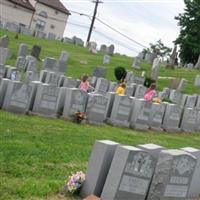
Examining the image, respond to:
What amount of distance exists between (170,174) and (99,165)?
1032mm

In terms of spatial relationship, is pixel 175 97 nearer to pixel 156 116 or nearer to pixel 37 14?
pixel 156 116

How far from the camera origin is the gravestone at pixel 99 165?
8500 mm

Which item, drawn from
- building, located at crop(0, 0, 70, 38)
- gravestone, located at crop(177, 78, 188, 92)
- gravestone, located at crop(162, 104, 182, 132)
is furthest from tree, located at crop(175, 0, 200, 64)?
gravestone, located at crop(162, 104, 182, 132)

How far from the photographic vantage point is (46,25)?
260ft

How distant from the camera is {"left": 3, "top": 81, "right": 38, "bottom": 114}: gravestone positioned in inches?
631

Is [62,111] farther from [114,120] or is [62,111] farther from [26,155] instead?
[26,155]

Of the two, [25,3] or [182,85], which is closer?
[182,85]

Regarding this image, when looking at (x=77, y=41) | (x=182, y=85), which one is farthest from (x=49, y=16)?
(x=182, y=85)

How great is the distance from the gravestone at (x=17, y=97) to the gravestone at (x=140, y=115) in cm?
426

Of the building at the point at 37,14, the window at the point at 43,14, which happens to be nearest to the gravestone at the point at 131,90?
the building at the point at 37,14

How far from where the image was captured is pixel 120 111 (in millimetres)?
18797

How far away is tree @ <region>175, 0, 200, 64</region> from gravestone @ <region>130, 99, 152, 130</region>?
133 ft

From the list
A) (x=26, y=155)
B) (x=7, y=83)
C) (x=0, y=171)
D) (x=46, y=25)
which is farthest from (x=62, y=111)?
(x=46, y=25)

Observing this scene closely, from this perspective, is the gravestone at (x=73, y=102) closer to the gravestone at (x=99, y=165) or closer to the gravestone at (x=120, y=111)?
the gravestone at (x=120, y=111)
